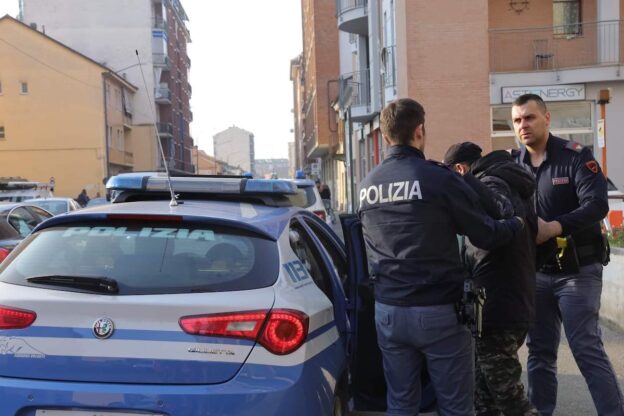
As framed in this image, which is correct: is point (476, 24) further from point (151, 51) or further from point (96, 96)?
point (151, 51)

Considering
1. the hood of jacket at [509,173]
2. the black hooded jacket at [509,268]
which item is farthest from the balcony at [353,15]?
the black hooded jacket at [509,268]

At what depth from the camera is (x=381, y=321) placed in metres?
3.16

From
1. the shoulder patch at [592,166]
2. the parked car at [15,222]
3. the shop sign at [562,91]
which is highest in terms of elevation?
the shop sign at [562,91]

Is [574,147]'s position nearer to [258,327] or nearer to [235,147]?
[258,327]

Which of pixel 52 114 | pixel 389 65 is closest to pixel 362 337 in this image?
pixel 389 65

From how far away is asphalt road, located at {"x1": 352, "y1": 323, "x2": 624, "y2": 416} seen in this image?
470 cm

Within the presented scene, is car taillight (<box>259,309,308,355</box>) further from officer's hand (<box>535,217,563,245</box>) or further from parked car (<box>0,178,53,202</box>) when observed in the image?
parked car (<box>0,178,53,202</box>)

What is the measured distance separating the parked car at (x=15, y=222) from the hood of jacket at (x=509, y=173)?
5796 mm

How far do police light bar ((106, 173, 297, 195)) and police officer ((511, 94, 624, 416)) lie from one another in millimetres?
1479

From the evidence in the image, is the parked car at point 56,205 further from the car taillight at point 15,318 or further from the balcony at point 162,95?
the balcony at point 162,95

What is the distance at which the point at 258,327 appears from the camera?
2820 millimetres

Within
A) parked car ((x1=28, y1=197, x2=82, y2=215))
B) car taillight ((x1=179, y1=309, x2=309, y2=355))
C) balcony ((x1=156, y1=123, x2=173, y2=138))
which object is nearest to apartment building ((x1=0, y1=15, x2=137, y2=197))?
balcony ((x1=156, y1=123, x2=173, y2=138))

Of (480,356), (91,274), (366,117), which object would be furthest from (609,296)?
(366,117)

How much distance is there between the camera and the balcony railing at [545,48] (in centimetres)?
2002
